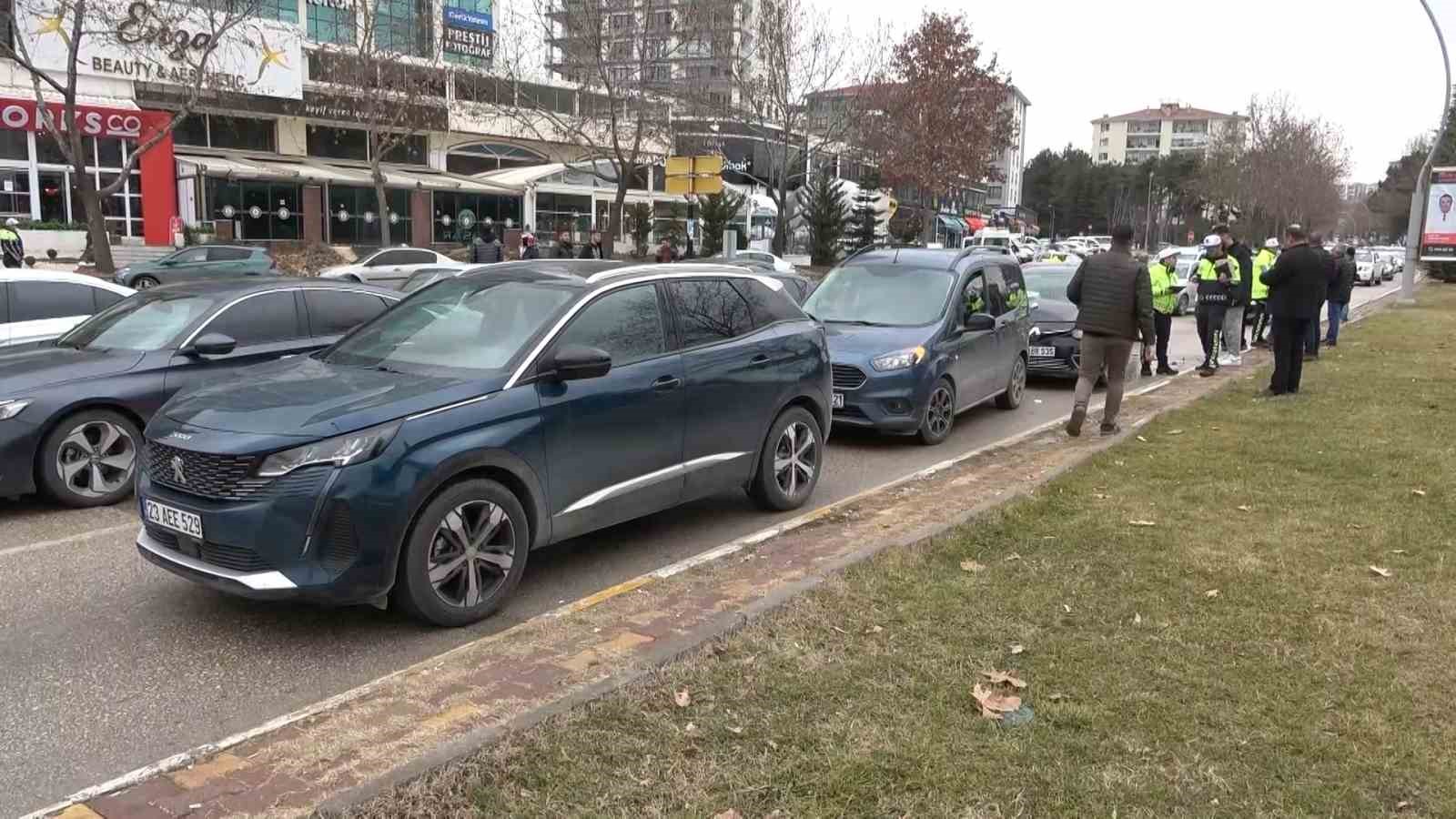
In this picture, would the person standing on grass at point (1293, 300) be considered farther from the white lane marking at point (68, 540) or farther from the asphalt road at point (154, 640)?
the white lane marking at point (68, 540)

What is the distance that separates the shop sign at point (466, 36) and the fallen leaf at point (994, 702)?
121 ft

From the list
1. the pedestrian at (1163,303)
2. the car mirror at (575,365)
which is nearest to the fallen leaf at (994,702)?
the car mirror at (575,365)

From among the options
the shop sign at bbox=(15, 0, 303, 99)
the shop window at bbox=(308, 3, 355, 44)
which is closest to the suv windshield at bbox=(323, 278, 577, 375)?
the shop sign at bbox=(15, 0, 303, 99)

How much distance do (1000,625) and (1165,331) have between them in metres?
11.8

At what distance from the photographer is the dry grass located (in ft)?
10.8

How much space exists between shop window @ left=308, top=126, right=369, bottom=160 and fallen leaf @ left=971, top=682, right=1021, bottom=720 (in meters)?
47.6

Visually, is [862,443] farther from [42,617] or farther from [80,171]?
[80,171]

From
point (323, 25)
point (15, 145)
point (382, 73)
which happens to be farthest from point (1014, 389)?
point (323, 25)

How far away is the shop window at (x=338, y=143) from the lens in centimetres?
4753

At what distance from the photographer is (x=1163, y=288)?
14219 millimetres

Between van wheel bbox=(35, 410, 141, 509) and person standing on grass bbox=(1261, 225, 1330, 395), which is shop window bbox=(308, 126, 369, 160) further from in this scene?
van wheel bbox=(35, 410, 141, 509)

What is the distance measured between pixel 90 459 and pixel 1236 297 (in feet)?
43.1

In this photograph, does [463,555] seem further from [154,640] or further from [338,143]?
[338,143]

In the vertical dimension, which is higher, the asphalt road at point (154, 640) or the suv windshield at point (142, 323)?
the suv windshield at point (142, 323)
